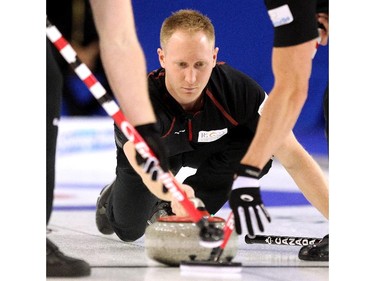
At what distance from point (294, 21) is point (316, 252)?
50 cm

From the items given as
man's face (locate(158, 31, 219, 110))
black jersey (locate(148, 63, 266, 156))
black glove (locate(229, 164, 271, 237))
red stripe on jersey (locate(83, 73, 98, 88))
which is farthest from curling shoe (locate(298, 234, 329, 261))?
red stripe on jersey (locate(83, 73, 98, 88))

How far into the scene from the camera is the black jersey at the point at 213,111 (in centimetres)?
217

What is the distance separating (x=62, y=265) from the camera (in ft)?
6.59

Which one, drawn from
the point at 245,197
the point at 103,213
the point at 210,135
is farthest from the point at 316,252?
the point at 103,213

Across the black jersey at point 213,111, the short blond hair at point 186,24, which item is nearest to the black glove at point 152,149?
the black jersey at point 213,111

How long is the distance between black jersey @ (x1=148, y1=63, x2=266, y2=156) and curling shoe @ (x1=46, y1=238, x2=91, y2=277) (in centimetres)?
30

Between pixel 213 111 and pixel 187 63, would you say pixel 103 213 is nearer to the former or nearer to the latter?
pixel 213 111

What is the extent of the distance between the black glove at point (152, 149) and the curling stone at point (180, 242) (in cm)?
13

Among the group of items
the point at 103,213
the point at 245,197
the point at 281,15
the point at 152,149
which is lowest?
the point at 103,213

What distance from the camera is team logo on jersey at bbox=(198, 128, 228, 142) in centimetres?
229

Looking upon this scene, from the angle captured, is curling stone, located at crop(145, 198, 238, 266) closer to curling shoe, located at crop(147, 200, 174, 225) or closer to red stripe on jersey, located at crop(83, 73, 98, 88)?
curling shoe, located at crop(147, 200, 174, 225)

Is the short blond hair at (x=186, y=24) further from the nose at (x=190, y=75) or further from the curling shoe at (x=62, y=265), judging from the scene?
the curling shoe at (x=62, y=265)

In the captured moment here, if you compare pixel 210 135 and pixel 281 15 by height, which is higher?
pixel 281 15
